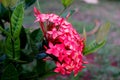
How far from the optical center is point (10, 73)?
167 centimetres

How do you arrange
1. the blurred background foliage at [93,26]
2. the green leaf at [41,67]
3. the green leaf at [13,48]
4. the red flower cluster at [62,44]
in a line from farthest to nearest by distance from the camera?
the blurred background foliage at [93,26] < the green leaf at [41,67] < the green leaf at [13,48] < the red flower cluster at [62,44]

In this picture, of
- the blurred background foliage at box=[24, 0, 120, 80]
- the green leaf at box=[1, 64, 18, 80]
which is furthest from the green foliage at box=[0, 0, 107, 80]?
the blurred background foliage at box=[24, 0, 120, 80]

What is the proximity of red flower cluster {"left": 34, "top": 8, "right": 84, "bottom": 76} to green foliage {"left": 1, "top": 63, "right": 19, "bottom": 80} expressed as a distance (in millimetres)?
254

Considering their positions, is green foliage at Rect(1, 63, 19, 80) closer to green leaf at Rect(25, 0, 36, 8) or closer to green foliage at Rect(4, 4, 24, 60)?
green foliage at Rect(4, 4, 24, 60)

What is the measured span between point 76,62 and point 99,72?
6.28 ft

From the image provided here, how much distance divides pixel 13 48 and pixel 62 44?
0.29 meters

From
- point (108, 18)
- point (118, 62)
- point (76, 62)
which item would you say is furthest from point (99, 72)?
point (108, 18)

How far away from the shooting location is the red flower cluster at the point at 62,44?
4.66 feet

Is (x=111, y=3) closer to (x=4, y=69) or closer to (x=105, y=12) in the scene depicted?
(x=105, y=12)

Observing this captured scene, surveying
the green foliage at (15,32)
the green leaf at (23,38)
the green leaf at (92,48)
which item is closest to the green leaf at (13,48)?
the green foliage at (15,32)

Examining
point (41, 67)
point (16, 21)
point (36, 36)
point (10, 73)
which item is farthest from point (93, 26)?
point (16, 21)

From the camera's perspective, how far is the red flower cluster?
1.42 metres

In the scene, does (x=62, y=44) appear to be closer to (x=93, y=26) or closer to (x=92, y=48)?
(x=92, y=48)

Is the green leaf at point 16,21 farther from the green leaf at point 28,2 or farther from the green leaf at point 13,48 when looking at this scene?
the green leaf at point 28,2
